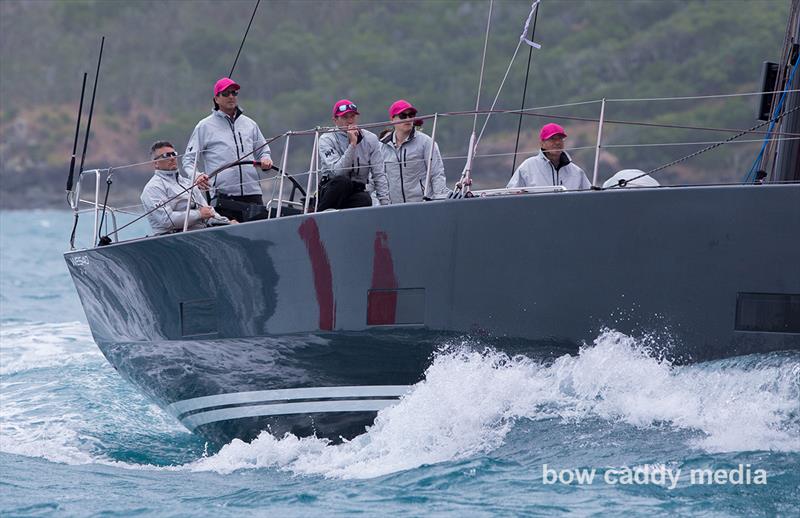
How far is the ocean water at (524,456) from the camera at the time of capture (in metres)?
5.49

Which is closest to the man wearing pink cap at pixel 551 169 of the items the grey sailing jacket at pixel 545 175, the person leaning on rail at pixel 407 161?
the grey sailing jacket at pixel 545 175

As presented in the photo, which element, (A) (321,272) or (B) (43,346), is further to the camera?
(B) (43,346)

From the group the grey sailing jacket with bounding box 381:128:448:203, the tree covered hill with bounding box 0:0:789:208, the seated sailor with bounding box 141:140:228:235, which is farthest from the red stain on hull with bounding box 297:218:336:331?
the tree covered hill with bounding box 0:0:789:208

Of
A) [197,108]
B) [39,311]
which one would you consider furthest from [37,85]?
[39,311]

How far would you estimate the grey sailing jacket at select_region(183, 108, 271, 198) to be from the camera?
25.6ft

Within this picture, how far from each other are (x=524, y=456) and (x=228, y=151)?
9.78ft

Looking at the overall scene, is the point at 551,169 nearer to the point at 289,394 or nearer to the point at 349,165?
the point at 349,165

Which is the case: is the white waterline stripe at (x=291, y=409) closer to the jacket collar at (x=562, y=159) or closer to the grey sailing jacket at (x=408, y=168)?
the grey sailing jacket at (x=408, y=168)

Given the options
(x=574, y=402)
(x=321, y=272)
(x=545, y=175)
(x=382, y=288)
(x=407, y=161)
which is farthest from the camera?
(x=407, y=161)

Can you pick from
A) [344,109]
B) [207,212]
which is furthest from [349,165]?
[207,212]

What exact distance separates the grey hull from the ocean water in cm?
12

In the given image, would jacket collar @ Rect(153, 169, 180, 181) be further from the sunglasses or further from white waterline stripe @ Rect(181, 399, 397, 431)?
white waterline stripe @ Rect(181, 399, 397, 431)

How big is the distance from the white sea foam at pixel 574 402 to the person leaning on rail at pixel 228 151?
6.47 ft

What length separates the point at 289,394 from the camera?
6.89 m
